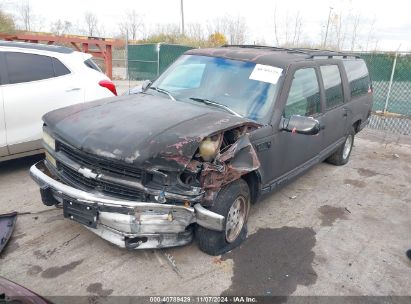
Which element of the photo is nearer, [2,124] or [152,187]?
[152,187]

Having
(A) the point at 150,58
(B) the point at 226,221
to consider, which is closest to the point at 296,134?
(B) the point at 226,221

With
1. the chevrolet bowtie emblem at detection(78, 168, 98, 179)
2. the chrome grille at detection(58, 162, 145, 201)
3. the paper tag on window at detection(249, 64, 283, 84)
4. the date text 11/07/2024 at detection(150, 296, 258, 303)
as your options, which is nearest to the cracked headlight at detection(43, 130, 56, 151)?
the chrome grille at detection(58, 162, 145, 201)

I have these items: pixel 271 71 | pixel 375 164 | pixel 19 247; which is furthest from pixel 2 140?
pixel 375 164

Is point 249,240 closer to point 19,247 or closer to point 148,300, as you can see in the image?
point 148,300

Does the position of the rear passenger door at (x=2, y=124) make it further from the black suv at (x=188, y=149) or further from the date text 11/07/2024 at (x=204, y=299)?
the date text 11/07/2024 at (x=204, y=299)

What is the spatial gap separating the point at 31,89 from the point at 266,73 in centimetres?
307

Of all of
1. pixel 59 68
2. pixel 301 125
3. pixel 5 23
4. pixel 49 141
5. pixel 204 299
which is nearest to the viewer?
pixel 204 299

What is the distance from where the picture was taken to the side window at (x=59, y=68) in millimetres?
5148

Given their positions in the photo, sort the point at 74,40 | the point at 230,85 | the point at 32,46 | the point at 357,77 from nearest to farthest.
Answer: the point at 230,85 → the point at 32,46 → the point at 357,77 → the point at 74,40

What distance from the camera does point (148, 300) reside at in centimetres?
284

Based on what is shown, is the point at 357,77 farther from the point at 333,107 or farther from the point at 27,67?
the point at 27,67

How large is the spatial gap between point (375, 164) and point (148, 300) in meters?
5.41

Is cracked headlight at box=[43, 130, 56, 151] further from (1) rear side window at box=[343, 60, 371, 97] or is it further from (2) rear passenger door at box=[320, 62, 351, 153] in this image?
(1) rear side window at box=[343, 60, 371, 97]

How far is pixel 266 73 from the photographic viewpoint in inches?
158
